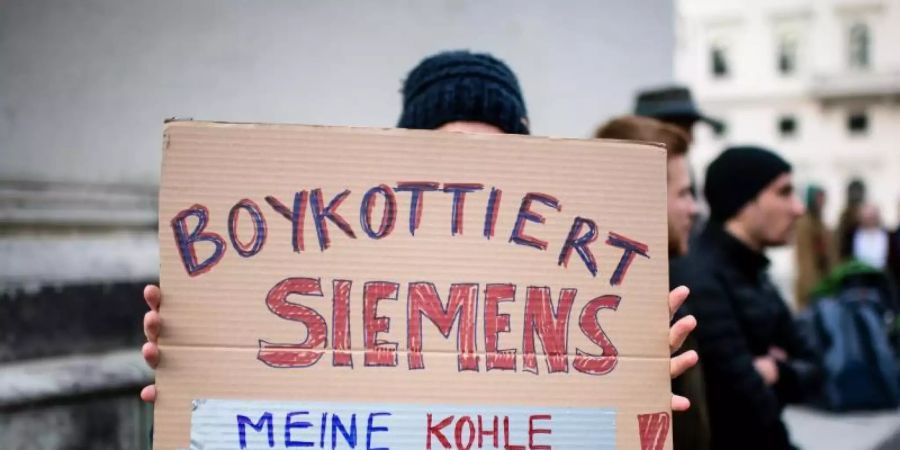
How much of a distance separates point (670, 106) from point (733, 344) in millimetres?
1608

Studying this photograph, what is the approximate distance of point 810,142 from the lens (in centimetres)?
3356

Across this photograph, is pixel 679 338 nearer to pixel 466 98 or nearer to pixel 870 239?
pixel 466 98

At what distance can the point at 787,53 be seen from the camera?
115 feet

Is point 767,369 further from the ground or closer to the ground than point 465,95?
closer to the ground

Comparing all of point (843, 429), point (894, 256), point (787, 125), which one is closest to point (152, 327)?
point (843, 429)

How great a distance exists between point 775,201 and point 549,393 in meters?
1.68

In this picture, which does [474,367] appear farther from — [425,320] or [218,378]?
[218,378]

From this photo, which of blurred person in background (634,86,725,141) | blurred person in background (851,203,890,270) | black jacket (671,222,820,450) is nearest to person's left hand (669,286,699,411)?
black jacket (671,222,820,450)

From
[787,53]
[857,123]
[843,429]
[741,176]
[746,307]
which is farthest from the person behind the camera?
[787,53]

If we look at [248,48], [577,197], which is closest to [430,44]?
[248,48]

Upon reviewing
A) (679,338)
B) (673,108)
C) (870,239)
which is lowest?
(679,338)

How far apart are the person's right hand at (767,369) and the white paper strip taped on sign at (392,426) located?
4.15 feet

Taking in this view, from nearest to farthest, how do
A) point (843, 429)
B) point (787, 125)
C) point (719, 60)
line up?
point (843, 429), point (787, 125), point (719, 60)

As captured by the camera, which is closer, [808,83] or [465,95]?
[465,95]
